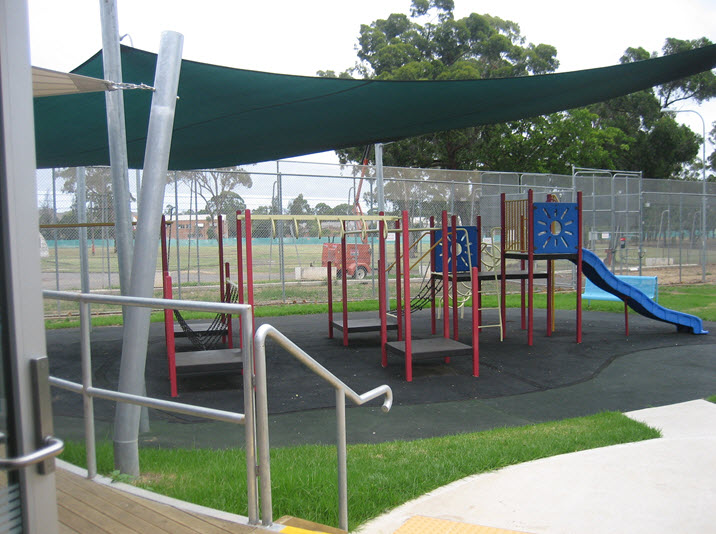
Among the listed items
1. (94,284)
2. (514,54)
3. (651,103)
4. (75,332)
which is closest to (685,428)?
(75,332)

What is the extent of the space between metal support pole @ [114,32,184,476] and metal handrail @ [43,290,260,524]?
1.80 feet

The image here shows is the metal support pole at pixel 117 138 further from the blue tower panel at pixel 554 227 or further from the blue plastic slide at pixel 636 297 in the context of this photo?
the blue plastic slide at pixel 636 297

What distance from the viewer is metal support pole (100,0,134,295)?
389 cm

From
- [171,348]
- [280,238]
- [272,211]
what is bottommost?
[171,348]

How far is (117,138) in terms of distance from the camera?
13.1 feet

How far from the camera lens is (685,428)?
4.87 m

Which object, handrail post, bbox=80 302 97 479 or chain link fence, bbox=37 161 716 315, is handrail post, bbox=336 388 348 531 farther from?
chain link fence, bbox=37 161 716 315

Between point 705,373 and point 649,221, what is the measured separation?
1269 cm

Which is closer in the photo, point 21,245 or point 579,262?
point 21,245

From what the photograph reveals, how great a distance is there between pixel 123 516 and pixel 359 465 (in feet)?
5.57

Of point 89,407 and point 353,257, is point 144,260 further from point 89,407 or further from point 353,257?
point 353,257

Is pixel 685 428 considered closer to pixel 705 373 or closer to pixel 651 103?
pixel 705 373

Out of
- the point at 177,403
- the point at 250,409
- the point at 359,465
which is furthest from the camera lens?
the point at 359,465

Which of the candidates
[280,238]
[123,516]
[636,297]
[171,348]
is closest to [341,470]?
[123,516]
